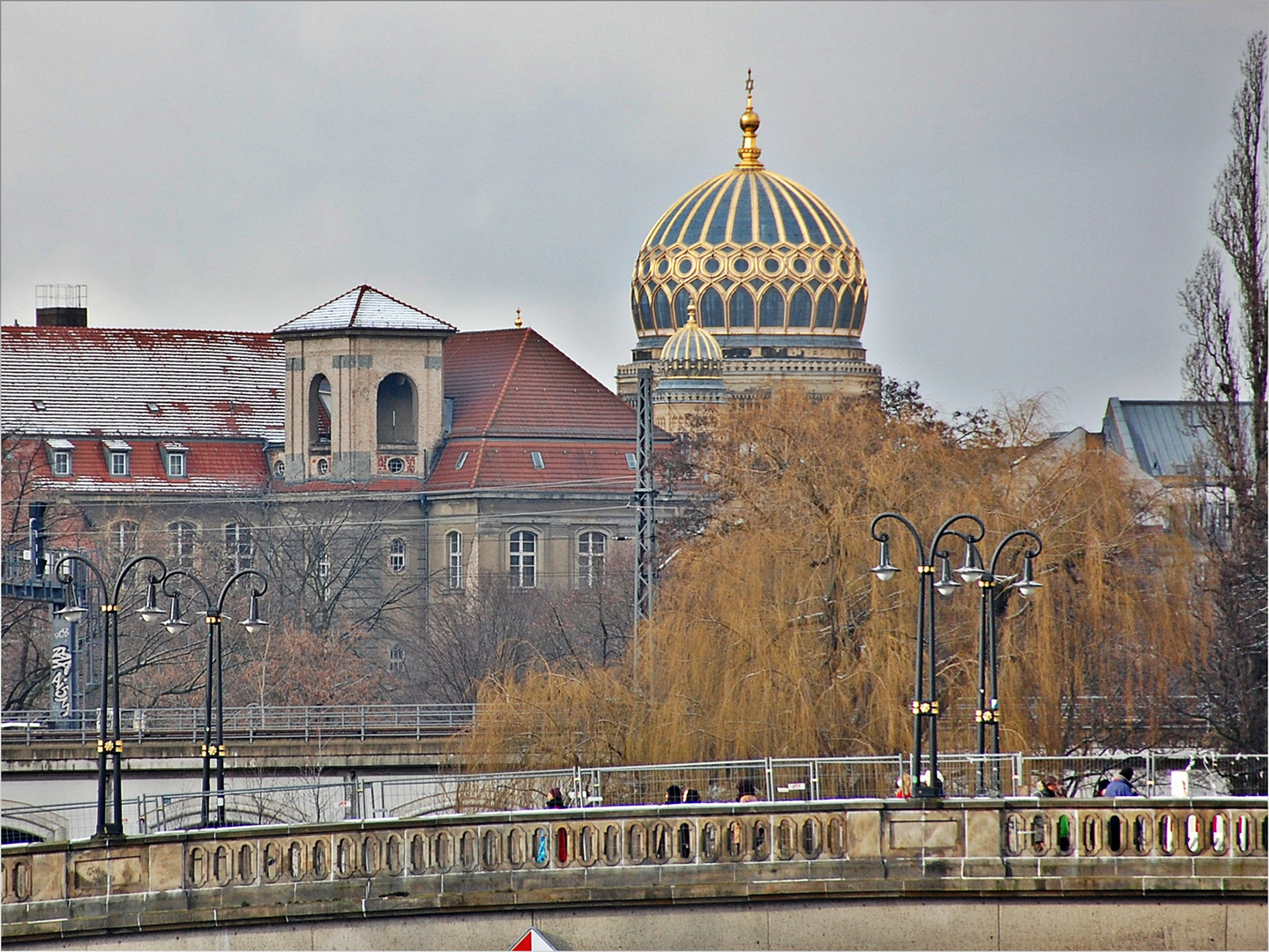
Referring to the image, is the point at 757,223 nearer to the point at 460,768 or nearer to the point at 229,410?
the point at 229,410

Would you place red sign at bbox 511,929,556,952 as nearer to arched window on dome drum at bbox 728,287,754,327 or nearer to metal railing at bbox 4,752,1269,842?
metal railing at bbox 4,752,1269,842

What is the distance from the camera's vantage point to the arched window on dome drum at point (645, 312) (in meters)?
166

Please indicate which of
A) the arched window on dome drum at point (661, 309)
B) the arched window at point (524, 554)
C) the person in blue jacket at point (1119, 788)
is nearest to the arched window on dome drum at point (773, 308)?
the arched window on dome drum at point (661, 309)

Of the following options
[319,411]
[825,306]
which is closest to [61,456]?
[319,411]

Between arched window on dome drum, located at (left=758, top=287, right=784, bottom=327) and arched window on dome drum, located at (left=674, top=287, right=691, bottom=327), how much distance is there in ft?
11.6

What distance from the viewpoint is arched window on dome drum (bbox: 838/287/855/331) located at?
165 m

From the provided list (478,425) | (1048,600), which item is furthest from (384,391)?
(1048,600)

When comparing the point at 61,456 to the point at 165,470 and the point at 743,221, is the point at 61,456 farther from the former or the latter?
the point at 743,221

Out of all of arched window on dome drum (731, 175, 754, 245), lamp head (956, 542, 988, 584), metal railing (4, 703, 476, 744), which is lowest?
metal railing (4, 703, 476, 744)

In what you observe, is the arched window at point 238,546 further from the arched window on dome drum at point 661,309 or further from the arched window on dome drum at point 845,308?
the arched window on dome drum at point 845,308

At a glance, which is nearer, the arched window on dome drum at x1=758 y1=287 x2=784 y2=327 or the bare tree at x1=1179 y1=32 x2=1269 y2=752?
the bare tree at x1=1179 y1=32 x2=1269 y2=752

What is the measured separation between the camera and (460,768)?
5662cm

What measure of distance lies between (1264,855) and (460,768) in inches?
837

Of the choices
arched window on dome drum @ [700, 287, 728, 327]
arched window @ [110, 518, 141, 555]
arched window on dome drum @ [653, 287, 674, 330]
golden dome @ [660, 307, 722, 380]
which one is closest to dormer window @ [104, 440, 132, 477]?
arched window @ [110, 518, 141, 555]
